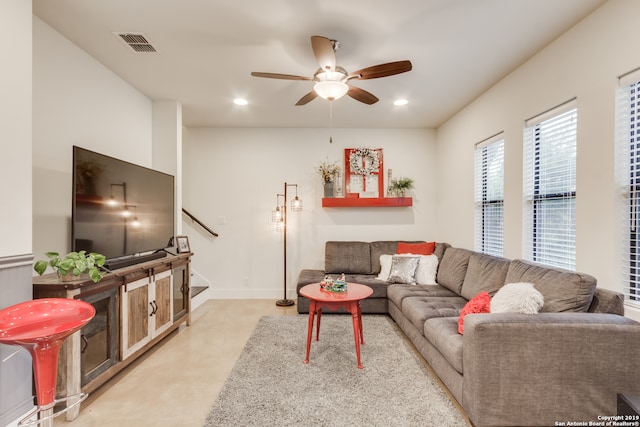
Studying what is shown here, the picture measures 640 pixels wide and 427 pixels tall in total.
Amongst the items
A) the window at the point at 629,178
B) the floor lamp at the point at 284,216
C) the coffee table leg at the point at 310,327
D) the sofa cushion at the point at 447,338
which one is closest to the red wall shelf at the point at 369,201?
the floor lamp at the point at 284,216

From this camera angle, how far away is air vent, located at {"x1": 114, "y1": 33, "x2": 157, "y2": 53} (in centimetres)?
238

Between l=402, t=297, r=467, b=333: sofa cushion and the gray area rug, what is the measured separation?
340 mm

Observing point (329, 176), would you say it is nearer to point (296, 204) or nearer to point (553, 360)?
point (296, 204)

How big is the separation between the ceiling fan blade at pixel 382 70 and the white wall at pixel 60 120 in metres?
2.31

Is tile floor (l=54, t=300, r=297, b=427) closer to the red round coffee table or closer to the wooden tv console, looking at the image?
the wooden tv console

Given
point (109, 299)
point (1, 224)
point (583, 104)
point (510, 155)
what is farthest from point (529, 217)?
point (1, 224)

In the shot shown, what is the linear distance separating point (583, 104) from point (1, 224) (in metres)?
3.81

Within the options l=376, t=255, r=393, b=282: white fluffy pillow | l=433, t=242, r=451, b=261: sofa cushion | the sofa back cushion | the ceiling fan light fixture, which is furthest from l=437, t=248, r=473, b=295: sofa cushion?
the ceiling fan light fixture

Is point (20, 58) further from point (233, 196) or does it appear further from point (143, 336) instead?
point (233, 196)

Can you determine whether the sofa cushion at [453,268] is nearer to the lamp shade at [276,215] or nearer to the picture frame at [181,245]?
the lamp shade at [276,215]

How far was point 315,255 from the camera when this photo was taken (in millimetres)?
4840

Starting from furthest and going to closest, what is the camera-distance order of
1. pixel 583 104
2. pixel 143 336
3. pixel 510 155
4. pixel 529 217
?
pixel 510 155 → pixel 529 217 → pixel 143 336 → pixel 583 104

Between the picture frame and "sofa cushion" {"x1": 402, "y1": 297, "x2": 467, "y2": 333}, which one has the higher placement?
the picture frame

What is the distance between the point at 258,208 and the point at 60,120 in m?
2.75
